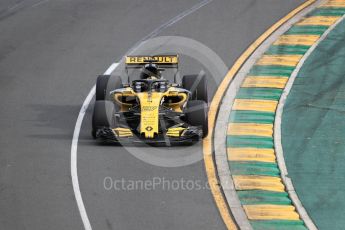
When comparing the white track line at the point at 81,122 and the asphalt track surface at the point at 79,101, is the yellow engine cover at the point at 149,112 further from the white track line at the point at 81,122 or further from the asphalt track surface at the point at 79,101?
the white track line at the point at 81,122

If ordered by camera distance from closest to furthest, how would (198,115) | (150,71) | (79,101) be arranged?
1. (198,115)
2. (150,71)
3. (79,101)

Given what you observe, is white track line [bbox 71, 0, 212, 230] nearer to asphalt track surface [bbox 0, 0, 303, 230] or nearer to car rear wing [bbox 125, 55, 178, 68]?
asphalt track surface [bbox 0, 0, 303, 230]

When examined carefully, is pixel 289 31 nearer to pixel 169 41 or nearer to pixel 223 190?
pixel 169 41

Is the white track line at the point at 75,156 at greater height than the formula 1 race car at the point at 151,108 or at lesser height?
lesser

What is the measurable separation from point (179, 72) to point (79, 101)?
3262 mm

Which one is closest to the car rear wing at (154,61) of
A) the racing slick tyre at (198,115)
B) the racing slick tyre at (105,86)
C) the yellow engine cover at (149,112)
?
the racing slick tyre at (105,86)

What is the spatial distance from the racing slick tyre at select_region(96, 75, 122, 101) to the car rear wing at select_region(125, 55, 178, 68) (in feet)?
1.73

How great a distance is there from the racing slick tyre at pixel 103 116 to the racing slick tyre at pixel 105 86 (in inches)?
59.5

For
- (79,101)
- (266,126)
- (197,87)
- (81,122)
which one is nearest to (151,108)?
(197,87)

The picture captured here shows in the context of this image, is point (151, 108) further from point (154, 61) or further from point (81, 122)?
point (81, 122)

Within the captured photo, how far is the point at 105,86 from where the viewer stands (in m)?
21.0

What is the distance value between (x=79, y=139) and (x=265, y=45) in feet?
27.3

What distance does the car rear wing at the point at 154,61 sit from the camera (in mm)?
20953

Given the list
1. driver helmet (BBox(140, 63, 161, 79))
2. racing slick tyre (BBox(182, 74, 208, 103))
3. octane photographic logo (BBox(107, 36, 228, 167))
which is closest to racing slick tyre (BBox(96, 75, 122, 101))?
octane photographic logo (BBox(107, 36, 228, 167))
